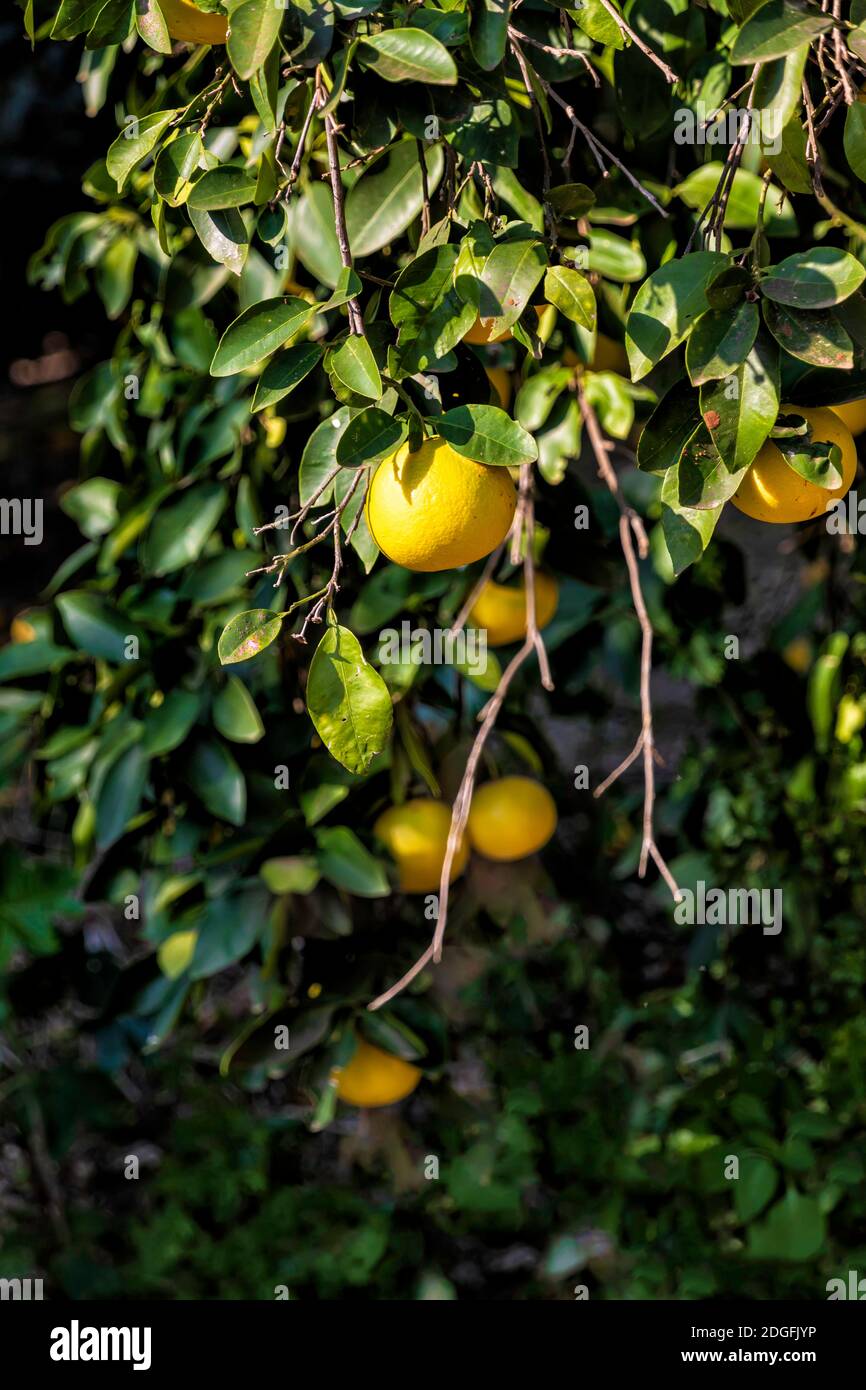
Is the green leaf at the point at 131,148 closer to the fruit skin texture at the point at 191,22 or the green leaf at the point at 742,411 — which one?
the fruit skin texture at the point at 191,22

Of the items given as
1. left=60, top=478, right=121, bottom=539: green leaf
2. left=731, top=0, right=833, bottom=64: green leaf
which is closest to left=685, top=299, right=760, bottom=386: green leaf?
left=731, top=0, right=833, bottom=64: green leaf

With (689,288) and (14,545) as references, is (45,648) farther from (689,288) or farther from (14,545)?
(14,545)

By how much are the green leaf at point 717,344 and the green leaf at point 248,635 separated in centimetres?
27

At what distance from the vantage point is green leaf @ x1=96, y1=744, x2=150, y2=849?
1275mm

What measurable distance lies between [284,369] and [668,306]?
223 millimetres

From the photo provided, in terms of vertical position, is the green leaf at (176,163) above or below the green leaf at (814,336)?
above

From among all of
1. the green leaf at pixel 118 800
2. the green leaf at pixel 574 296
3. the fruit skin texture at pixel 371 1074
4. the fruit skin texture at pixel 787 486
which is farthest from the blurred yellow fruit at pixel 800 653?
the green leaf at pixel 574 296

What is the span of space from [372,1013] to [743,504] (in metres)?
0.68

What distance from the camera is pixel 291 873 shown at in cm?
119

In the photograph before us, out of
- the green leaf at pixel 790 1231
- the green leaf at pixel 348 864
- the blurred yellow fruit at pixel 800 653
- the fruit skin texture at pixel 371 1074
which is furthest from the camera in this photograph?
the blurred yellow fruit at pixel 800 653

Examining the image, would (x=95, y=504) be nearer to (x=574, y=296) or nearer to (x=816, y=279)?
(x=574, y=296)

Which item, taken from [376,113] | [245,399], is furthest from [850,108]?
[245,399]

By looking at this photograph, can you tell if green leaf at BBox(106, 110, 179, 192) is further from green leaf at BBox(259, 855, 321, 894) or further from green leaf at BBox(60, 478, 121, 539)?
green leaf at BBox(60, 478, 121, 539)

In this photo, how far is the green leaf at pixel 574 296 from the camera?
2.39 ft
